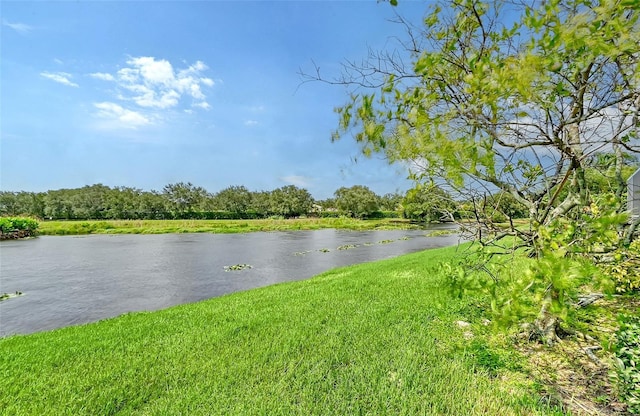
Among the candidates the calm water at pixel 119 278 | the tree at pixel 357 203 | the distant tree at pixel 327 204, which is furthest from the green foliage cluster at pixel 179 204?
the calm water at pixel 119 278

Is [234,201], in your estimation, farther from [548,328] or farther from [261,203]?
[548,328]

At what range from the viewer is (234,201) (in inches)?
3243

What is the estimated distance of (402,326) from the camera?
4523 mm

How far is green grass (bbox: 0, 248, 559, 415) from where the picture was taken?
2.74m

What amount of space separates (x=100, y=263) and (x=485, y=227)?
19784 millimetres

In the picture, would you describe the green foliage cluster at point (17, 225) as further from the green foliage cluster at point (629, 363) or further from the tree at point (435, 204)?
the green foliage cluster at point (629, 363)

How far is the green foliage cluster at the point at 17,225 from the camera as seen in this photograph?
3088 centimetres

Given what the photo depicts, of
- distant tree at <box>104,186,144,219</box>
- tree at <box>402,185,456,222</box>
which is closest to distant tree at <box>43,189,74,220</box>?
distant tree at <box>104,186,144,219</box>

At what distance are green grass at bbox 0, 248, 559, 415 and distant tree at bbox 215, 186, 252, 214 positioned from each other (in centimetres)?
7731

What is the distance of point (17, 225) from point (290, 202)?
50660mm

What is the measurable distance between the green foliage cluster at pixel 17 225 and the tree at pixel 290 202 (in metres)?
46.4

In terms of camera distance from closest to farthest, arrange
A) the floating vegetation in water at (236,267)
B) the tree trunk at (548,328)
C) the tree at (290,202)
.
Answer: the tree trunk at (548,328) → the floating vegetation in water at (236,267) → the tree at (290,202)

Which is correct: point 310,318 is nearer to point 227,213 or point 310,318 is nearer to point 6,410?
point 6,410

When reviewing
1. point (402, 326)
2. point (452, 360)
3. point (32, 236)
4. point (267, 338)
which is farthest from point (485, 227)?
point (32, 236)
